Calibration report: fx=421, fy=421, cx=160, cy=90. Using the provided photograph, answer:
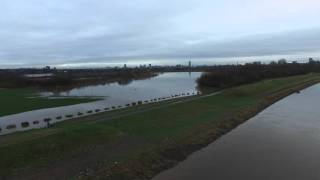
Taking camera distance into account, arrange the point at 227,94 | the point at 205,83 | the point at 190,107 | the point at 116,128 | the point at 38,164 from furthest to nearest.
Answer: the point at 205,83 → the point at 227,94 → the point at 190,107 → the point at 116,128 → the point at 38,164

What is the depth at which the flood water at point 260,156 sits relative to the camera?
17.0 metres

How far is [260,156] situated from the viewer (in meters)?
20.4

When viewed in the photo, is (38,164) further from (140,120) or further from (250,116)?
(250,116)

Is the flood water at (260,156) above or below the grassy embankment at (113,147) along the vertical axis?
below

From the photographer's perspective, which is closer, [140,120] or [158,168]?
[158,168]

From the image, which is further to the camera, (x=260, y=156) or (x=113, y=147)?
(x=113, y=147)

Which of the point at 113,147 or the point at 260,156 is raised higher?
the point at 113,147

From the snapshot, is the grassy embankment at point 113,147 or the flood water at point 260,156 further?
the flood water at point 260,156

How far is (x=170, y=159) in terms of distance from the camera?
1953 centimetres

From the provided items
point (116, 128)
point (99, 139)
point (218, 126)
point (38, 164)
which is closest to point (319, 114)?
point (218, 126)

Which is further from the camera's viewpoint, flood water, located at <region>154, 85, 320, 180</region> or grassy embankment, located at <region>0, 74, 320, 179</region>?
flood water, located at <region>154, 85, 320, 180</region>

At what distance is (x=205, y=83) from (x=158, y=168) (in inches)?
3189

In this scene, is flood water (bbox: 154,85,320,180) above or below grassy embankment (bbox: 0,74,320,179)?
below

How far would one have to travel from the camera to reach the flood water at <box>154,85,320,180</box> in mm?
17016
